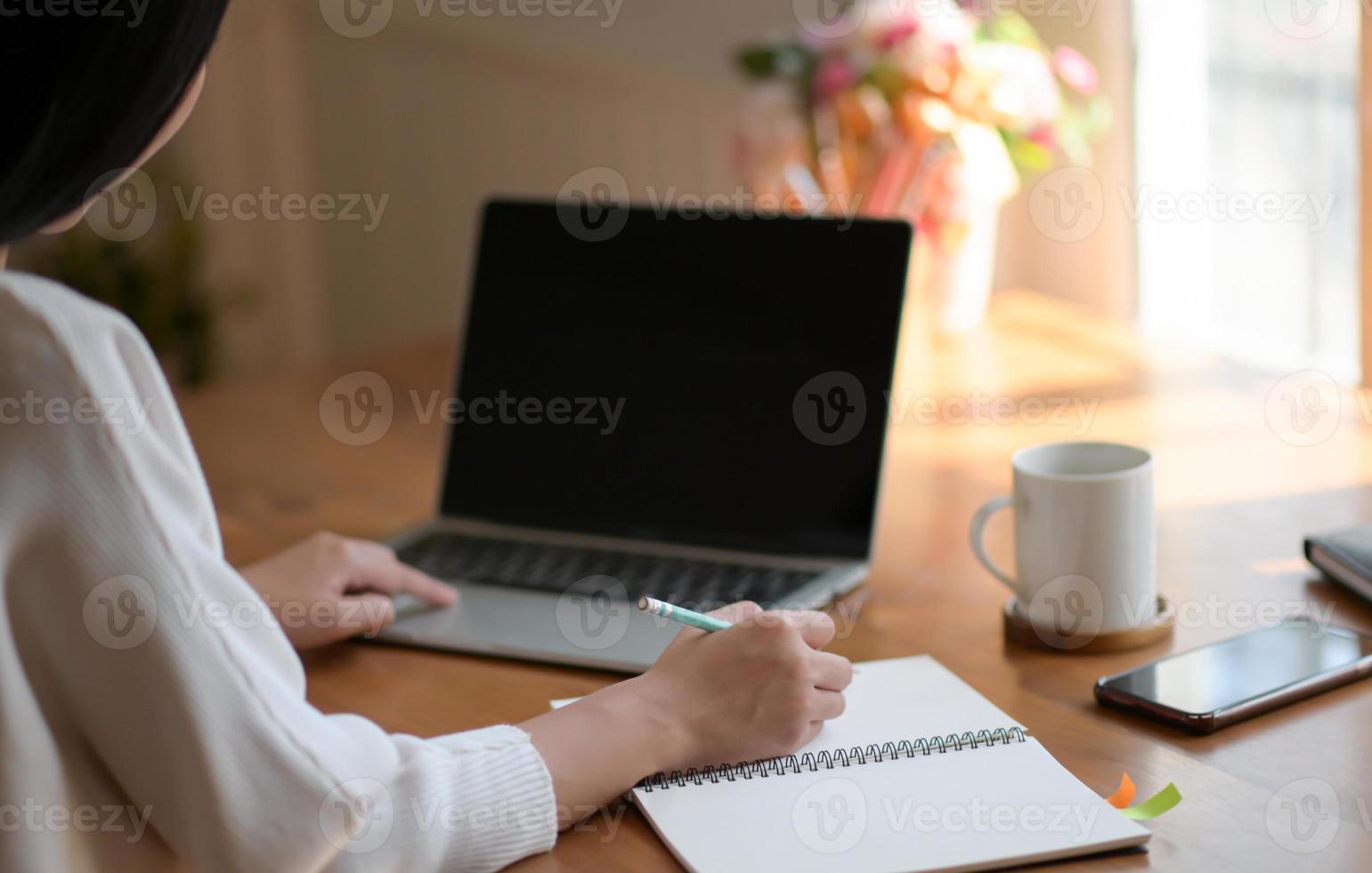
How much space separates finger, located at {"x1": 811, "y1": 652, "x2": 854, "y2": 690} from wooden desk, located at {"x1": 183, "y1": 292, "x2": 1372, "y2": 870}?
4.4 inches

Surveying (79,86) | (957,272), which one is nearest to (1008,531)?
(957,272)

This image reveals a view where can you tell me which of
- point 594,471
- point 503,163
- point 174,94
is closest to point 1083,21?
point 594,471

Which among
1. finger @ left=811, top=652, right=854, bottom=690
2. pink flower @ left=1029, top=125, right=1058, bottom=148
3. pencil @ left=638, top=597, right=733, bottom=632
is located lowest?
finger @ left=811, top=652, right=854, bottom=690

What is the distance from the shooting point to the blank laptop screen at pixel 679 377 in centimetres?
110

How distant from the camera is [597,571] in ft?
3.59

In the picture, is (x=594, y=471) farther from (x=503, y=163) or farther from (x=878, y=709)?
(x=503, y=163)

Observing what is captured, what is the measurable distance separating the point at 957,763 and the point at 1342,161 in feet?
4.03

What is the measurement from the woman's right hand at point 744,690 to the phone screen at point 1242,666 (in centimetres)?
19

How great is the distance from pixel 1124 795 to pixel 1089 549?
23cm

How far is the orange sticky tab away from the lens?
0.71m

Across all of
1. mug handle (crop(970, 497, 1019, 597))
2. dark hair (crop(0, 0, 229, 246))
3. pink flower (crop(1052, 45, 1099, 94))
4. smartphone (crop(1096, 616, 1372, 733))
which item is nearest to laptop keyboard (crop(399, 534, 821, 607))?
mug handle (crop(970, 497, 1019, 597))

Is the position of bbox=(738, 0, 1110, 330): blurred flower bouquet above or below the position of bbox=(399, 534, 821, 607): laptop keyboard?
above

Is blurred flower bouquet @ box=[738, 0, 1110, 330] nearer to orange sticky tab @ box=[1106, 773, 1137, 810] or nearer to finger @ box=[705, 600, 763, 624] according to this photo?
finger @ box=[705, 600, 763, 624]

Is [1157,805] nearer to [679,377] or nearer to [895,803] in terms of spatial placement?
[895,803]
